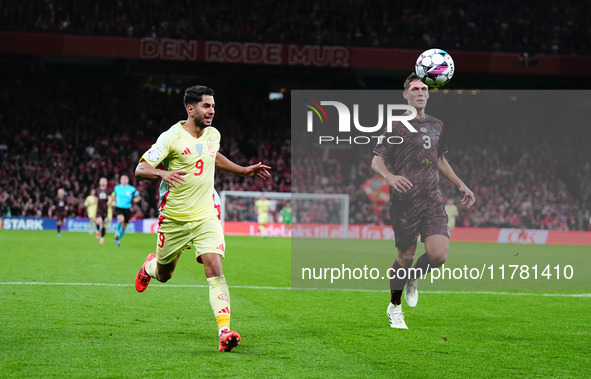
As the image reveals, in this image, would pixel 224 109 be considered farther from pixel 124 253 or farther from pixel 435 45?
pixel 124 253

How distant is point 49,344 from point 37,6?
113 ft

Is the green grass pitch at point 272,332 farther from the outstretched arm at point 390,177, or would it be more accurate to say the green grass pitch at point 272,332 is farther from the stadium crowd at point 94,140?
the stadium crowd at point 94,140

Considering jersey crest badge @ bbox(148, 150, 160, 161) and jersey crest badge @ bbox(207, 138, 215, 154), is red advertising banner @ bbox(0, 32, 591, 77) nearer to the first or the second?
jersey crest badge @ bbox(207, 138, 215, 154)

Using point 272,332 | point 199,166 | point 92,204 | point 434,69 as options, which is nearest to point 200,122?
point 199,166

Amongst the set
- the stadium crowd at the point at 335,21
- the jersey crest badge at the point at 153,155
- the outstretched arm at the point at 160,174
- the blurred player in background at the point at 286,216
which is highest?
the stadium crowd at the point at 335,21

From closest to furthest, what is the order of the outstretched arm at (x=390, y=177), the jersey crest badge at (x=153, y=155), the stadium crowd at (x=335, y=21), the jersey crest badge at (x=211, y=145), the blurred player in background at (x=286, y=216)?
the jersey crest badge at (x=153, y=155)
the jersey crest badge at (x=211, y=145)
the outstretched arm at (x=390, y=177)
the blurred player in background at (x=286, y=216)
the stadium crowd at (x=335, y=21)

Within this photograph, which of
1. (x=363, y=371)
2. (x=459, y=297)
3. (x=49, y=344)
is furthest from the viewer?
(x=459, y=297)

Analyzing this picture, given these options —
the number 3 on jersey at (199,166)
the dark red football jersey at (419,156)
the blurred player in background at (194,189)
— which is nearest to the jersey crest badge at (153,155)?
the blurred player in background at (194,189)

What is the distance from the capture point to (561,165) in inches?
939

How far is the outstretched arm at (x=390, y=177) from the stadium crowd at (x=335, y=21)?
1148 inches

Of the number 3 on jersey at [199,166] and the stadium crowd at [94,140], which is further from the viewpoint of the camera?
the stadium crowd at [94,140]

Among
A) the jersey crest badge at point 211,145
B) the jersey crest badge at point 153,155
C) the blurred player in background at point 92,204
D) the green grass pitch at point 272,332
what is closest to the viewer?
the green grass pitch at point 272,332

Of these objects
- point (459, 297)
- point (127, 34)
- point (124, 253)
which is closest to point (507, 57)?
point (127, 34)

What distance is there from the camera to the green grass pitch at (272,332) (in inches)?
257
